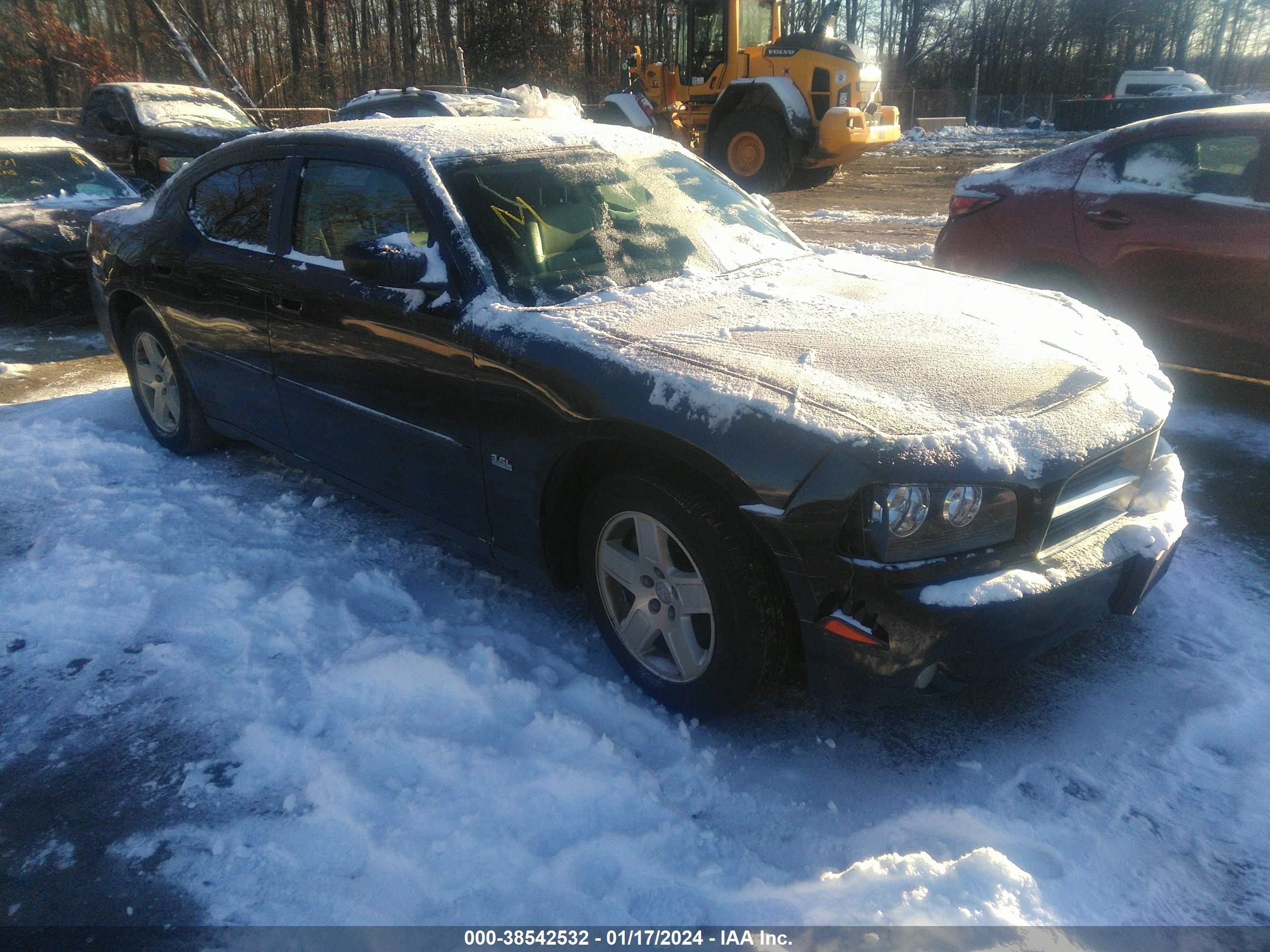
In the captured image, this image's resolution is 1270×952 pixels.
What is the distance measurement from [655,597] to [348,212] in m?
1.95

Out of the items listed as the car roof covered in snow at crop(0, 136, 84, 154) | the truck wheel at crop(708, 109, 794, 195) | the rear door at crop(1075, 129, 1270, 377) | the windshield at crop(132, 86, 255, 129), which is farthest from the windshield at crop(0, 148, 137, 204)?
the truck wheel at crop(708, 109, 794, 195)

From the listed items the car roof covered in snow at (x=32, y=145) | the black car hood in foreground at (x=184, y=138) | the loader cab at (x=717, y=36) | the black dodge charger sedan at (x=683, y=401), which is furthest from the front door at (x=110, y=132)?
the black dodge charger sedan at (x=683, y=401)

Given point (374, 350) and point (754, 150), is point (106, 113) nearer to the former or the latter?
point (754, 150)

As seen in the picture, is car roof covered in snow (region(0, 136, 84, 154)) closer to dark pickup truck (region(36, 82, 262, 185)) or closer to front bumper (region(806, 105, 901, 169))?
dark pickup truck (region(36, 82, 262, 185))

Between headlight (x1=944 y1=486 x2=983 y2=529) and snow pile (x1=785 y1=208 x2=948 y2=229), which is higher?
headlight (x1=944 y1=486 x2=983 y2=529)

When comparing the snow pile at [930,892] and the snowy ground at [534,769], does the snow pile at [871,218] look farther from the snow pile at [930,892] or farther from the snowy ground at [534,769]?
the snow pile at [930,892]

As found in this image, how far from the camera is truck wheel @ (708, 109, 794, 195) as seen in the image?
1442cm

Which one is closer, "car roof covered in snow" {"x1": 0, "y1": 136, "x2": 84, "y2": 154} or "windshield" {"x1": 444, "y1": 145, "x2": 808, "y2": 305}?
"windshield" {"x1": 444, "y1": 145, "x2": 808, "y2": 305}

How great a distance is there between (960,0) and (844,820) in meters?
54.4

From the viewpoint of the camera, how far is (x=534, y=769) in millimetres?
2396

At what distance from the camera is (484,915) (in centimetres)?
199

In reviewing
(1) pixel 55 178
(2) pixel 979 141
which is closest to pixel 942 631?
(1) pixel 55 178

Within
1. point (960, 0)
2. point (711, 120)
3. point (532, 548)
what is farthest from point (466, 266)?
point (960, 0)

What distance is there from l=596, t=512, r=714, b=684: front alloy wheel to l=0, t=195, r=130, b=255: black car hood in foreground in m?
6.36
